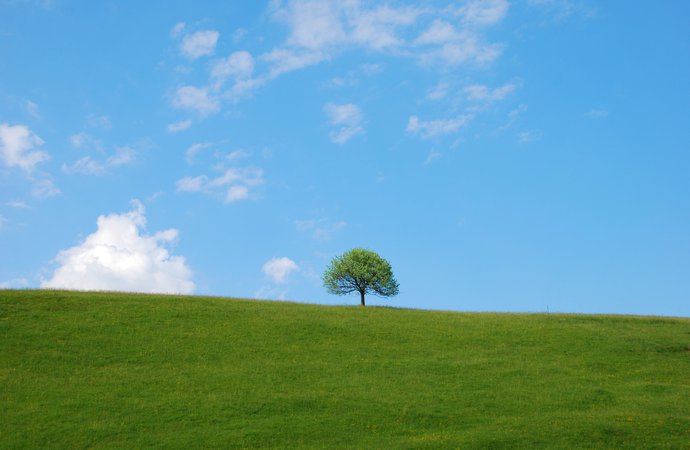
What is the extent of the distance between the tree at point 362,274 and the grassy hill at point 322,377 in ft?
31.7

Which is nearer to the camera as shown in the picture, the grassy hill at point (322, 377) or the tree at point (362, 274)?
the grassy hill at point (322, 377)

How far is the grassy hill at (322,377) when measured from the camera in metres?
36.9

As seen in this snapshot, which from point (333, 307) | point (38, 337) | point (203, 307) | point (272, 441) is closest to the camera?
point (272, 441)

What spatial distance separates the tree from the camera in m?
77.2

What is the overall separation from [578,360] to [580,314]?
64.7 feet

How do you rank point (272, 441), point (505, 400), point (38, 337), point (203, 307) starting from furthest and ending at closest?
point (203, 307), point (38, 337), point (505, 400), point (272, 441)

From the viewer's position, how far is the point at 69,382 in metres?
44.1

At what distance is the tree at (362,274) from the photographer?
77.2m

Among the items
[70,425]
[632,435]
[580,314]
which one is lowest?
[632,435]

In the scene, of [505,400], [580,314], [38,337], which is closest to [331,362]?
[505,400]

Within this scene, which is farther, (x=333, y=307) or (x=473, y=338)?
(x=333, y=307)

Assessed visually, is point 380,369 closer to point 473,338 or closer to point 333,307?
point 473,338

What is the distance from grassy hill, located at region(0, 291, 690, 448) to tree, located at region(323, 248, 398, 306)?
9648mm

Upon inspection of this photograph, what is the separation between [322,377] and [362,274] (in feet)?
104
